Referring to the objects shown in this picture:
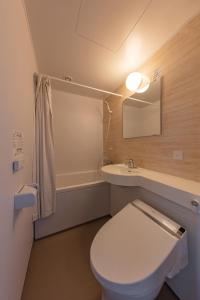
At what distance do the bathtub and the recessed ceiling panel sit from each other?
5.40ft

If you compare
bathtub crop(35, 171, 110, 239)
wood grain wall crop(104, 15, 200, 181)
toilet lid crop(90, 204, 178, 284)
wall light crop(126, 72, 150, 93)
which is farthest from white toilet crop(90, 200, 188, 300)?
wall light crop(126, 72, 150, 93)

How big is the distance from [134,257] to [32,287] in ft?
2.99

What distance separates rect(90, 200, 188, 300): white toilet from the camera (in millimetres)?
678

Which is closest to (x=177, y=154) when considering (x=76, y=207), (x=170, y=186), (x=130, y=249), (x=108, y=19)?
(x=170, y=186)

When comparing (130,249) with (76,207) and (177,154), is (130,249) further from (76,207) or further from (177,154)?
(76,207)

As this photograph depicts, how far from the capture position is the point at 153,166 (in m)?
1.45

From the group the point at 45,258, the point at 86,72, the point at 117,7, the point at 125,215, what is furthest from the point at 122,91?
the point at 45,258

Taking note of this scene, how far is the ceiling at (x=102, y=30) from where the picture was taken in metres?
0.94

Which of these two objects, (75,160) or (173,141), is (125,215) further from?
(75,160)

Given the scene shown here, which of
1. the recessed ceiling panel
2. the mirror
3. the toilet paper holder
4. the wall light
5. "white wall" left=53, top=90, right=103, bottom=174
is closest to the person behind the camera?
the toilet paper holder

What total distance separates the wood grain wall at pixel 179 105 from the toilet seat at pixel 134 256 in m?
0.56

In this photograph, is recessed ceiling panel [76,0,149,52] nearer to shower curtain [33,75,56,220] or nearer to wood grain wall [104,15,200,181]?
wood grain wall [104,15,200,181]

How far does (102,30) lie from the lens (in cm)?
112

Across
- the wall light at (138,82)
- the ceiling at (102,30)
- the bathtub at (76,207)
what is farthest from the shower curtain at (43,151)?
the wall light at (138,82)
